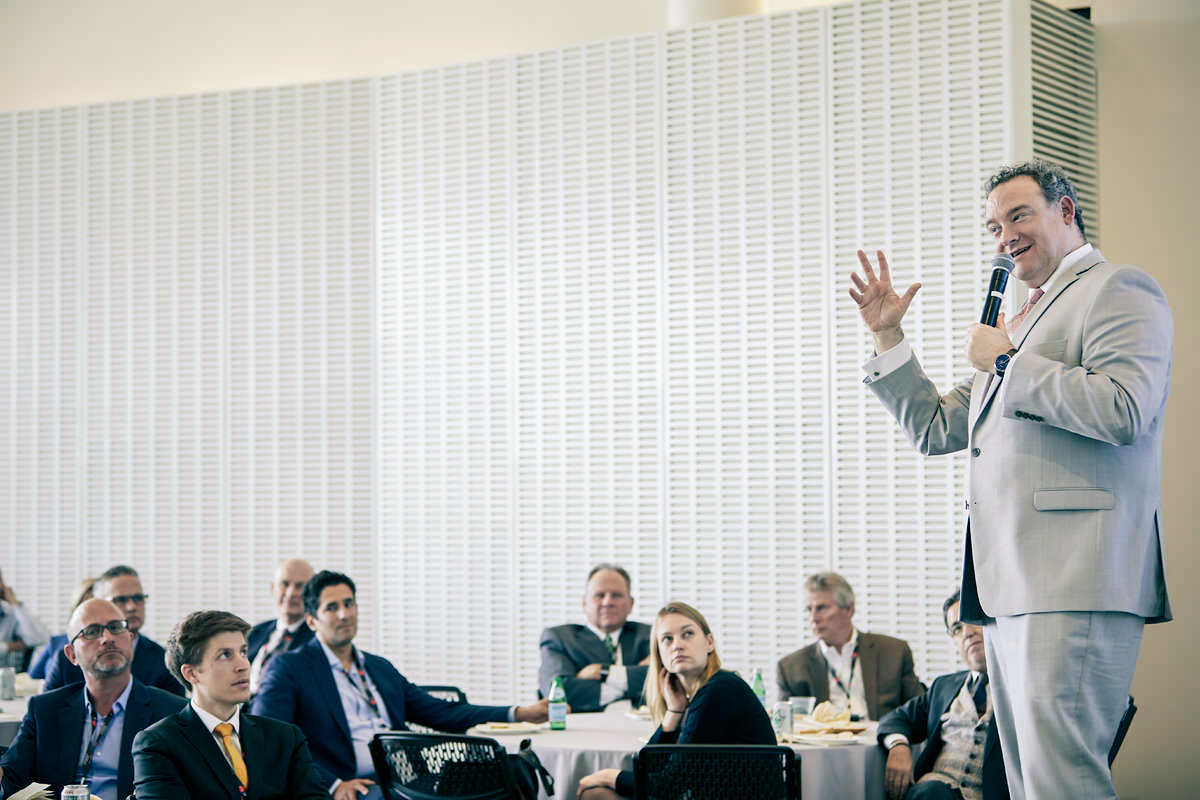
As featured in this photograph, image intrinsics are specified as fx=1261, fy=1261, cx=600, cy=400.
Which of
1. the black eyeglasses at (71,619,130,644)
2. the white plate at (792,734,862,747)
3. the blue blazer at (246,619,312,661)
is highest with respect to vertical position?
the black eyeglasses at (71,619,130,644)

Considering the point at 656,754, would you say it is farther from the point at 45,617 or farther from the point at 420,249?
the point at 45,617

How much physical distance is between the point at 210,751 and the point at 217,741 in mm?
80

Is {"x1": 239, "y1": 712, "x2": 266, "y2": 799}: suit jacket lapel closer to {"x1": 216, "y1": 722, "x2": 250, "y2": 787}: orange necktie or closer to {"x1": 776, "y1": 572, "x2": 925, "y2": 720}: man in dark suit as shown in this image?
{"x1": 216, "y1": 722, "x2": 250, "y2": 787}: orange necktie

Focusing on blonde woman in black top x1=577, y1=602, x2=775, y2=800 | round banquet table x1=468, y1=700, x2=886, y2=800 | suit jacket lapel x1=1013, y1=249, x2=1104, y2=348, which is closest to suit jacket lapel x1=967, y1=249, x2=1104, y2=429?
suit jacket lapel x1=1013, y1=249, x2=1104, y2=348

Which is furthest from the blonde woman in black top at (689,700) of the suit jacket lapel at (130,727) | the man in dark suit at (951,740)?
the suit jacket lapel at (130,727)

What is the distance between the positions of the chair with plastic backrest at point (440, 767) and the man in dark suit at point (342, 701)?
619 millimetres

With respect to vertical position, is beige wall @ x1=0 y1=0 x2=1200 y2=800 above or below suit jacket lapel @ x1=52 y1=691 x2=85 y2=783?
above

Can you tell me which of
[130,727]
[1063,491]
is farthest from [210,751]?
[1063,491]

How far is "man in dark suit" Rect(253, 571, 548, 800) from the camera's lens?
15.6ft

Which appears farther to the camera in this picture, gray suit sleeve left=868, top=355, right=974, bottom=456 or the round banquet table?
the round banquet table

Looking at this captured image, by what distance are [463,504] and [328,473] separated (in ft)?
3.00

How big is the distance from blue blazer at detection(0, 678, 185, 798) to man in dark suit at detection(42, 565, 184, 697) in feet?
1.16

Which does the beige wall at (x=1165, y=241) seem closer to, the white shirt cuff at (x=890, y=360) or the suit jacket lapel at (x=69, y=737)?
the white shirt cuff at (x=890, y=360)

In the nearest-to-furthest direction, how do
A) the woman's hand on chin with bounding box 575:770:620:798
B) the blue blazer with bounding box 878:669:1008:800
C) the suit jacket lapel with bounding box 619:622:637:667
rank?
the woman's hand on chin with bounding box 575:770:620:798 < the blue blazer with bounding box 878:669:1008:800 < the suit jacket lapel with bounding box 619:622:637:667
